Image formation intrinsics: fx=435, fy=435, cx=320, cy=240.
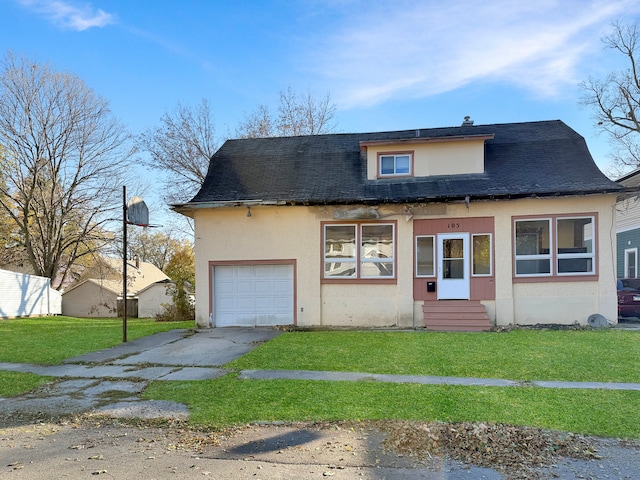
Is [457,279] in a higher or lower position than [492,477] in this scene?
higher

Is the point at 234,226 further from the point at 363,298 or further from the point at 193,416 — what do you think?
the point at 193,416

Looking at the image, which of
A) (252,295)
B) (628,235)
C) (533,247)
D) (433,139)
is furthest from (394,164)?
(628,235)

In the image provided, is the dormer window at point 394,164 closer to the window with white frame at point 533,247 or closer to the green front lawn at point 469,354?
the window with white frame at point 533,247

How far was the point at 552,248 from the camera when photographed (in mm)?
13102

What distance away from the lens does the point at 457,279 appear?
13.4 meters

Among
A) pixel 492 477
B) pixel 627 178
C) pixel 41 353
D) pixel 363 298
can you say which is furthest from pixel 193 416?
pixel 627 178

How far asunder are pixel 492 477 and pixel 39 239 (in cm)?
2965

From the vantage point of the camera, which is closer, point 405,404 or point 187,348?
point 405,404

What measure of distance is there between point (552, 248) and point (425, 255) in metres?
3.74

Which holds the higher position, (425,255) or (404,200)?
(404,200)

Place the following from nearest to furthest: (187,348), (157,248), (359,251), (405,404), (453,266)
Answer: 1. (405,404)
2. (187,348)
3. (453,266)
4. (359,251)
5. (157,248)

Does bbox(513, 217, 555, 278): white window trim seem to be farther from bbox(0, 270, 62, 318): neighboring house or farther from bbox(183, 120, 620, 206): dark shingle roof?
bbox(0, 270, 62, 318): neighboring house

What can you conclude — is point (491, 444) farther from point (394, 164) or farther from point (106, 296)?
point (106, 296)

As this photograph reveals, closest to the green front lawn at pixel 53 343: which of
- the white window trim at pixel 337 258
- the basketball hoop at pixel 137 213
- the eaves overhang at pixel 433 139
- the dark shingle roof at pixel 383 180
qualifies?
the basketball hoop at pixel 137 213
